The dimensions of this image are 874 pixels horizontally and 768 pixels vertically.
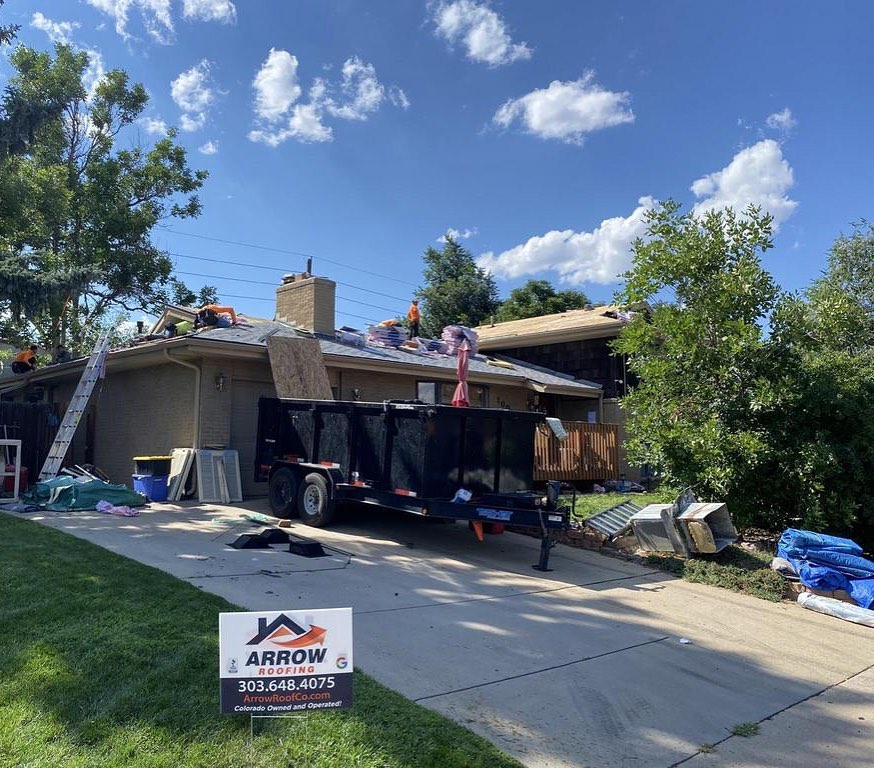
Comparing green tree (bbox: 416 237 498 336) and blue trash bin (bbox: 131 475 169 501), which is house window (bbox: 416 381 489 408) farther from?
green tree (bbox: 416 237 498 336)

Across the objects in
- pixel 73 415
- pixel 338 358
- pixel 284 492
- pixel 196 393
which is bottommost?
pixel 284 492

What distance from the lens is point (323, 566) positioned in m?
7.93

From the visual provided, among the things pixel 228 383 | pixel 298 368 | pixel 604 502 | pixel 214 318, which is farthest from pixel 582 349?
pixel 228 383

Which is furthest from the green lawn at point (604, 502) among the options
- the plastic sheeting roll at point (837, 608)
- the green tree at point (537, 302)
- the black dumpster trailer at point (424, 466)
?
the green tree at point (537, 302)

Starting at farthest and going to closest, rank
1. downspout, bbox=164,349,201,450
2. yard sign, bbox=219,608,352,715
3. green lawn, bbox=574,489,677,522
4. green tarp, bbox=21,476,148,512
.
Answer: downspout, bbox=164,349,201,450 < green tarp, bbox=21,476,148,512 < green lawn, bbox=574,489,677,522 < yard sign, bbox=219,608,352,715

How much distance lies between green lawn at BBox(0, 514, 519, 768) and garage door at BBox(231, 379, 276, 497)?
7.90 meters

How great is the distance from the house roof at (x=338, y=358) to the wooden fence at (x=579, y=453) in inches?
67.0

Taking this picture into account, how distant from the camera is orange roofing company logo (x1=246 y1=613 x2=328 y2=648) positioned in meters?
3.36

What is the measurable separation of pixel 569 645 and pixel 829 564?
440 centimetres

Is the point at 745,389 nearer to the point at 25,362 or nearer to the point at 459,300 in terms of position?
the point at 25,362

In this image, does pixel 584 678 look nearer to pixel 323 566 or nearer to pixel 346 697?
pixel 346 697

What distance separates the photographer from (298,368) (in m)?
13.2

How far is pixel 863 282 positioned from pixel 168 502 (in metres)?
20.3

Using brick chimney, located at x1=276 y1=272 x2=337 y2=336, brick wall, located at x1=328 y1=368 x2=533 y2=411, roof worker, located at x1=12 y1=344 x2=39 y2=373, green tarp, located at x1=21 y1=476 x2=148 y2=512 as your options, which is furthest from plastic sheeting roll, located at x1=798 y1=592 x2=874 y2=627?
roof worker, located at x1=12 y1=344 x2=39 y2=373
